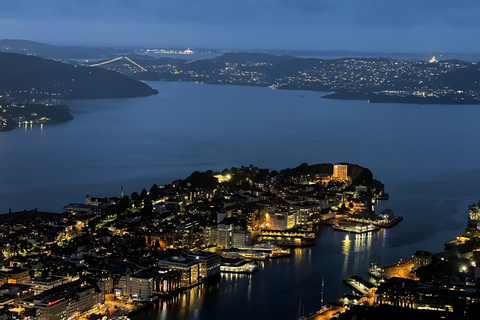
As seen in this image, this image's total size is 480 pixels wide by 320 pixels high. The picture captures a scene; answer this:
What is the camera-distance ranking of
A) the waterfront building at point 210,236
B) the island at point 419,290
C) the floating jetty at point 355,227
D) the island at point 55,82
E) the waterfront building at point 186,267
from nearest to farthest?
the island at point 419,290 < the waterfront building at point 186,267 < the waterfront building at point 210,236 < the floating jetty at point 355,227 < the island at point 55,82

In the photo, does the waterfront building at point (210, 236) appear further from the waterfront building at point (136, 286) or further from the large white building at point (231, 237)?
the waterfront building at point (136, 286)

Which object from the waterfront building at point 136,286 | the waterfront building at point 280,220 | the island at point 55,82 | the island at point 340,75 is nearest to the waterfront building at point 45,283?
the waterfront building at point 136,286

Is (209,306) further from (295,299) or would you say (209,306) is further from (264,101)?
(264,101)

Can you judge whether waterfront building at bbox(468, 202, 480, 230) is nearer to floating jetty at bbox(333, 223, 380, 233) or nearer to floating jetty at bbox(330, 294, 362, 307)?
floating jetty at bbox(333, 223, 380, 233)

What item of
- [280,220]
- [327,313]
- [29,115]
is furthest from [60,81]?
[327,313]

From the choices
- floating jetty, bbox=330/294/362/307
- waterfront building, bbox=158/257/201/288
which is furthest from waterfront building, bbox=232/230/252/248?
floating jetty, bbox=330/294/362/307

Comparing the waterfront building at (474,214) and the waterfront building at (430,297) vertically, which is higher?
the waterfront building at (430,297)

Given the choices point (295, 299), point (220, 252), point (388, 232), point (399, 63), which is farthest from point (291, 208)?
point (399, 63)
